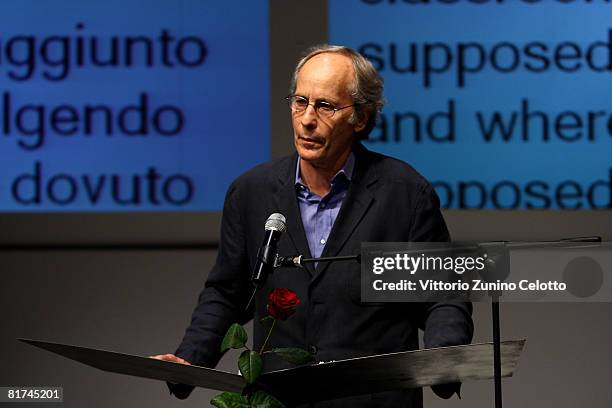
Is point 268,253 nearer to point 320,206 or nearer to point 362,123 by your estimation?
point 320,206

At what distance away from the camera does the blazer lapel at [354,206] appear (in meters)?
2.68

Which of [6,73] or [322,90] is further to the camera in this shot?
[6,73]

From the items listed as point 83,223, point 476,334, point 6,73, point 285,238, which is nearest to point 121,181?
point 83,223

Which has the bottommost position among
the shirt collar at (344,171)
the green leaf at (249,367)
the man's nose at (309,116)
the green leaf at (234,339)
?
the green leaf at (249,367)

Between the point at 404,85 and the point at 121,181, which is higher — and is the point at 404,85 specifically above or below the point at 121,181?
above

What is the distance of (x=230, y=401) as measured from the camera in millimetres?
1921

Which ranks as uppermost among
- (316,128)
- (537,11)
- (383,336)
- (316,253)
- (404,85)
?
(537,11)

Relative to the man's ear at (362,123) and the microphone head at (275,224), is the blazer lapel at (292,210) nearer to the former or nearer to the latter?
the man's ear at (362,123)

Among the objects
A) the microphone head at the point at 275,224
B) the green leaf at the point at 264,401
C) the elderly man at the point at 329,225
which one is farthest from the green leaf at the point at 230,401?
the elderly man at the point at 329,225

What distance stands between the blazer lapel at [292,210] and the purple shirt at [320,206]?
2 centimetres

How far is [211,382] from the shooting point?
2.01 metres

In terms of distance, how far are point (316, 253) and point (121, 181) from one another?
208 cm

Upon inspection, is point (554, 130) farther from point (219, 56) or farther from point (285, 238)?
point (285, 238)

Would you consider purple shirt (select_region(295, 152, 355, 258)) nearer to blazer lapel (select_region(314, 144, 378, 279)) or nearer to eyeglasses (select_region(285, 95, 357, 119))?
blazer lapel (select_region(314, 144, 378, 279))
